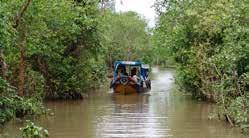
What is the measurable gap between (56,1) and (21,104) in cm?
748

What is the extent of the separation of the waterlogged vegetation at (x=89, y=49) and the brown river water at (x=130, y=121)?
638 mm

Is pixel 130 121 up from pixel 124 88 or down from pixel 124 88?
down

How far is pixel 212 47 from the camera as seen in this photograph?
2211cm

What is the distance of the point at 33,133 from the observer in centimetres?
1027

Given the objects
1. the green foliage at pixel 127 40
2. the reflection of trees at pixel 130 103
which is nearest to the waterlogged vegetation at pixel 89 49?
the reflection of trees at pixel 130 103

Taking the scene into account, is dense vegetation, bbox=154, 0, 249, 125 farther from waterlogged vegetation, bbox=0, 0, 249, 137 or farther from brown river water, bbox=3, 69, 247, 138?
brown river water, bbox=3, 69, 247, 138

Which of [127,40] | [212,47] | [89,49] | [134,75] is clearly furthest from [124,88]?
[127,40]

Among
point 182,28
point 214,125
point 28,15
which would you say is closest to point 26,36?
point 28,15

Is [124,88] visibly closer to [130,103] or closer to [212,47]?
[130,103]

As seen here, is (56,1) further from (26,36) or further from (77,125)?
(77,125)

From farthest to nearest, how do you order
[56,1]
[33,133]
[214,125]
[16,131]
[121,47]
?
[121,47], [56,1], [214,125], [16,131], [33,133]

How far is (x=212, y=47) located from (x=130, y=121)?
5.99 m

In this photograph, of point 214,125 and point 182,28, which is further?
point 182,28

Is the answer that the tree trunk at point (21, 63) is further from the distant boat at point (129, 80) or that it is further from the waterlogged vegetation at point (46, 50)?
the distant boat at point (129, 80)
